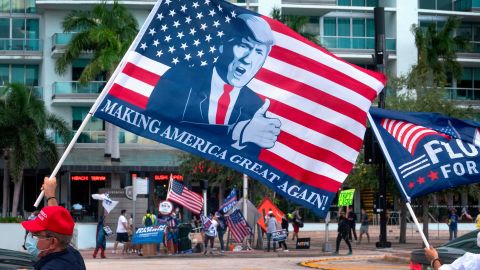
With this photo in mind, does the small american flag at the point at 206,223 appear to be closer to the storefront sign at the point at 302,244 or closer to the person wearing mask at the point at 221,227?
the person wearing mask at the point at 221,227

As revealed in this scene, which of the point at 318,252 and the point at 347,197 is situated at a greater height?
the point at 347,197

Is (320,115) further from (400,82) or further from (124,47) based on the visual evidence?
(124,47)

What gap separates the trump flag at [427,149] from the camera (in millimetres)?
8891

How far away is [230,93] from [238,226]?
90.3ft

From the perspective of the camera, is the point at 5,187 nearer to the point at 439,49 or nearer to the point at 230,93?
the point at 439,49

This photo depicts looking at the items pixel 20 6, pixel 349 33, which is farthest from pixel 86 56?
pixel 349 33

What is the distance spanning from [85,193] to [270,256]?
2626cm

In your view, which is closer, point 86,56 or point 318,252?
point 318,252

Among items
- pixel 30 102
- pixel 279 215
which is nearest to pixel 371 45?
pixel 30 102

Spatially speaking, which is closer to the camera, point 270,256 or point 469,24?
point 270,256

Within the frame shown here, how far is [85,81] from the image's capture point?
51156 mm

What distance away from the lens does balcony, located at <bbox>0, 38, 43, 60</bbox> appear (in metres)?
59.1

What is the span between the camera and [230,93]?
31.4 ft

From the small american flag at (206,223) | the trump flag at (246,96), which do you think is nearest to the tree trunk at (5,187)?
the small american flag at (206,223)
